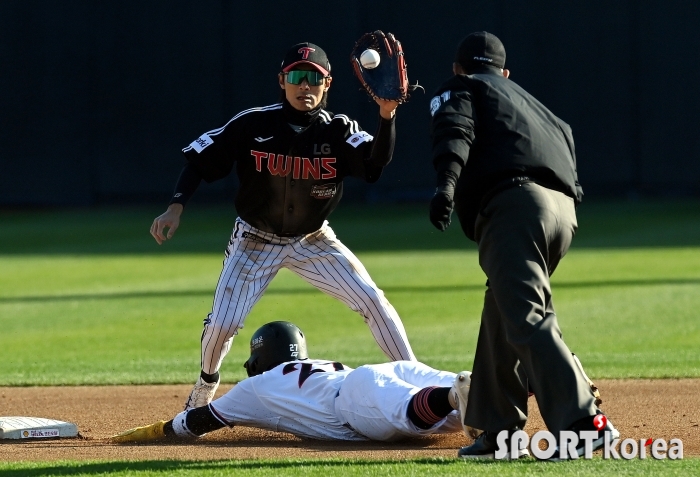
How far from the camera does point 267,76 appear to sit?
23.7 m

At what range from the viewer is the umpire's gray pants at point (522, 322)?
161 inches

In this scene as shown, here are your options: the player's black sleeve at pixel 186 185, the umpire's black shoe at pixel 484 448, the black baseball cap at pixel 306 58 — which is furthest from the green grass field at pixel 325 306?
the black baseball cap at pixel 306 58

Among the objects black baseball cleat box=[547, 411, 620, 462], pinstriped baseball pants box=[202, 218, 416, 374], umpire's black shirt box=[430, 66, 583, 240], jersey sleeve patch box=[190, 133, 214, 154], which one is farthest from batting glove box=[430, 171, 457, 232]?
jersey sleeve patch box=[190, 133, 214, 154]

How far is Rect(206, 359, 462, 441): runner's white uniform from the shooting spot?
496 centimetres

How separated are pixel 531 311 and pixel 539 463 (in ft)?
1.92

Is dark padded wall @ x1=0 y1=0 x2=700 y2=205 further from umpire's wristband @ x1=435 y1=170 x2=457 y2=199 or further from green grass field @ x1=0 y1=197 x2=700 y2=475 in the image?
umpire's wristband @ x1=435 y1=170 x2=457 y2=199

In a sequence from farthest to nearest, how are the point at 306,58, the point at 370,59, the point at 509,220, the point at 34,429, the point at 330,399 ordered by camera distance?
the point at 306,58, the point at 34,429, the point at 330,399, the point at 370,59, the point at 509,220

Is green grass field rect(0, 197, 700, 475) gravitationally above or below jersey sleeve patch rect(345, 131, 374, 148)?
below

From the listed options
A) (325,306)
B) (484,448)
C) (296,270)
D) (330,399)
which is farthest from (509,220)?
(325,306)

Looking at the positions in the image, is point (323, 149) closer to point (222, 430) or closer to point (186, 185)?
point (186, 185)

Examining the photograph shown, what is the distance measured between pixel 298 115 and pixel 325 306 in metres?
5.99

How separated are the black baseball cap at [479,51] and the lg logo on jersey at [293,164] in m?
1.35

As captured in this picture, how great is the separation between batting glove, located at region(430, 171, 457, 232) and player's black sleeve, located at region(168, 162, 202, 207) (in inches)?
76.1

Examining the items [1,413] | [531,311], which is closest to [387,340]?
[531,311]
